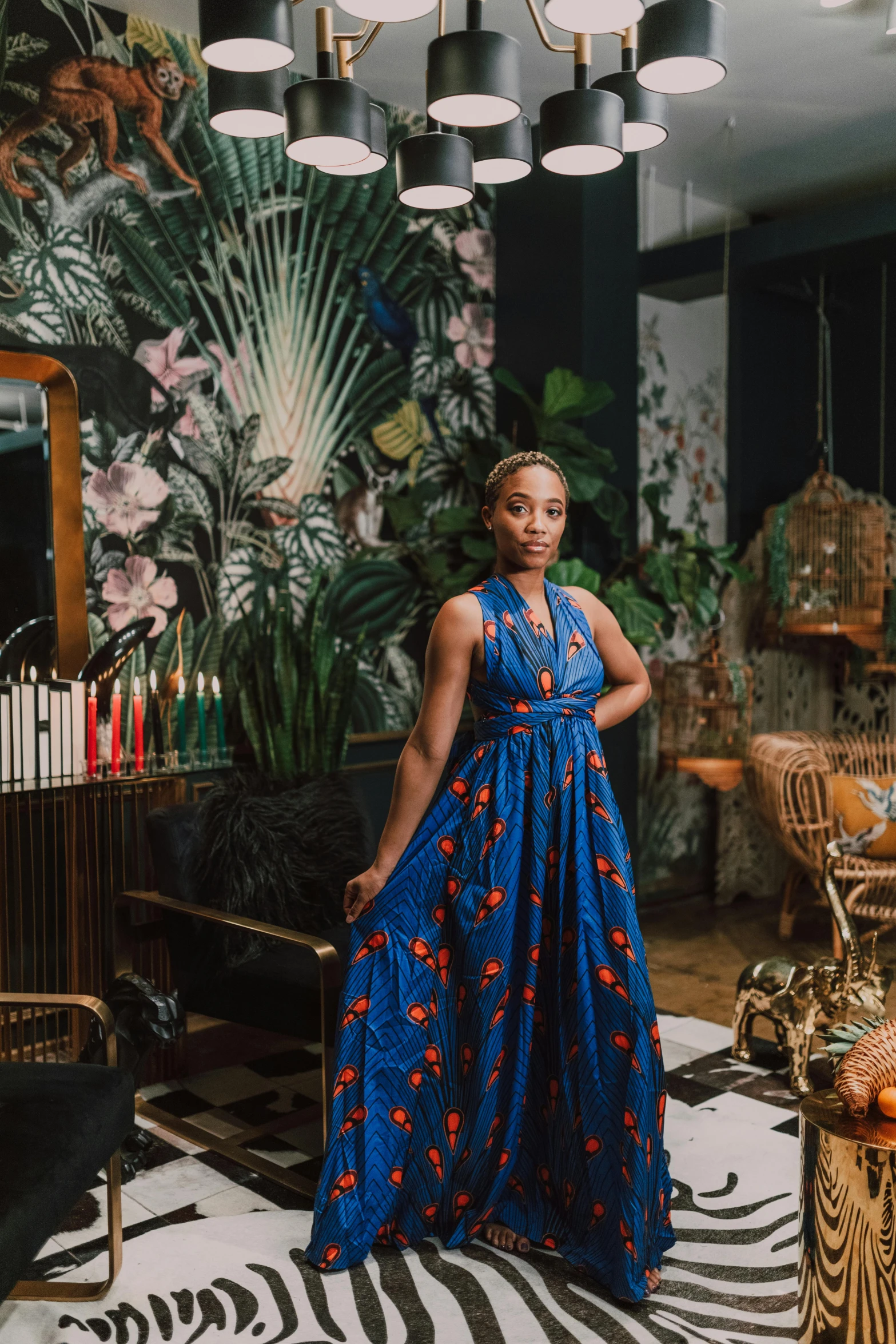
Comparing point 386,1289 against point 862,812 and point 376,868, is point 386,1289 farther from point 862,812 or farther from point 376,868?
point 862,812

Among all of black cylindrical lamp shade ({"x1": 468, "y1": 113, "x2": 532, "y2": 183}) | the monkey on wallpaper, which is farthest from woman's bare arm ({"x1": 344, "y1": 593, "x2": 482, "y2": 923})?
the monkey on wallpaper

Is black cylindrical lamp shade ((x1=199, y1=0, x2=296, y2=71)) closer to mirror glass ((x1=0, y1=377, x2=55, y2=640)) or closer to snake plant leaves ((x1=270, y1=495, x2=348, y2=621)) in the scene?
mirror glass ((x1=0, y1=377, x2=55, y2=640))

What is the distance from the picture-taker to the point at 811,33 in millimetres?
3781

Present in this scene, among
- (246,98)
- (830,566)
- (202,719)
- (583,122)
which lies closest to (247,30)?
(246,98)

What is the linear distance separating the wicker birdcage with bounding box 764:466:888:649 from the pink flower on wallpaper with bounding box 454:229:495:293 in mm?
1706

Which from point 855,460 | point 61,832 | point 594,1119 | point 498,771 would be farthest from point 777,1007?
point 855,460

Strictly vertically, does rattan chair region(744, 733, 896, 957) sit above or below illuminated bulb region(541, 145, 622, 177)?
below

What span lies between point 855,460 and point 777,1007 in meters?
3.45

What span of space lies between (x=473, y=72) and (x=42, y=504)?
200cm

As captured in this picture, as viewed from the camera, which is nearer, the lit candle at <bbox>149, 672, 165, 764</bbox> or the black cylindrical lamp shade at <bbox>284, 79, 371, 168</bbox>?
the black cylindrical lamp shade at <bbox>284, 79, 371, 168</bbox>

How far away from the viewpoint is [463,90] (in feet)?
6.13

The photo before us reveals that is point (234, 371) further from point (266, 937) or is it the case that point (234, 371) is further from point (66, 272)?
point (266, 937)

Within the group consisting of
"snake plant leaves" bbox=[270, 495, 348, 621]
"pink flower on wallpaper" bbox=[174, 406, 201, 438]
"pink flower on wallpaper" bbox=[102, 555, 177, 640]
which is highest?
"pink flower on wallpaper" bbox=[174, 406, 201, 438]

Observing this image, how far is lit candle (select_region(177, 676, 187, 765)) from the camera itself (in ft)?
11.2
